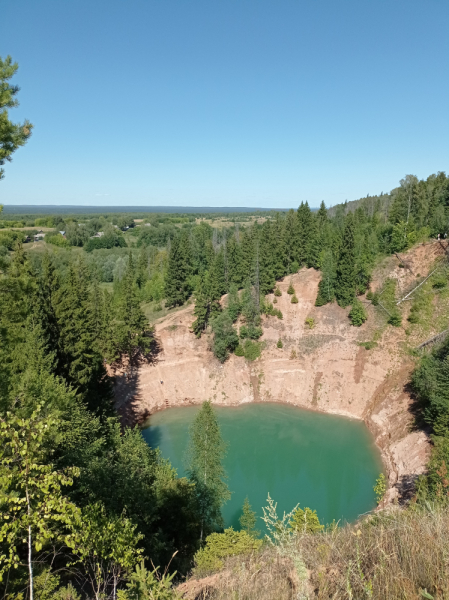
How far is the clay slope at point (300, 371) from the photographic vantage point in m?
34.6

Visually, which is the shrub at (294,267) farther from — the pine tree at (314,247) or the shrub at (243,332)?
the shrub at (243,332)

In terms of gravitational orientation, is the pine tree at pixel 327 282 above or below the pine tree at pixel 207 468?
above

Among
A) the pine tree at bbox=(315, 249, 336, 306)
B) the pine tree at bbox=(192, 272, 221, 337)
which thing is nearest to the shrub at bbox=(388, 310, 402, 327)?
the pine tree at bbox=(315, 249, 336, 306)

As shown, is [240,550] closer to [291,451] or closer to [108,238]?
[291,451]

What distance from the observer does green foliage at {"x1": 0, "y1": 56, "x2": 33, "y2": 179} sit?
24.3 feet

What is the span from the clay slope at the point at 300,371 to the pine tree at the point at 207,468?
1758 centimetres

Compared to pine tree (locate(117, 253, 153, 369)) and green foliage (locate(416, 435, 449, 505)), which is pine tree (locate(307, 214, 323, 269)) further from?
green foliage (locate(416, 435, 449, 505))

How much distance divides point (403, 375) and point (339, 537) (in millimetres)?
32636

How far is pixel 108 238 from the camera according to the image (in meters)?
104

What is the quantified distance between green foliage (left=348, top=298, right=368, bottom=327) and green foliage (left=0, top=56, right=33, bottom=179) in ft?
121

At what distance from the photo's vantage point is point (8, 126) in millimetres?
7715

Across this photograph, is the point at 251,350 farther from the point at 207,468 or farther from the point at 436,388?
the point at 207,468

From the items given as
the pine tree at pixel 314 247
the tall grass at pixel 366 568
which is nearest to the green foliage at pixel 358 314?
the pine tree at pixel 314 247

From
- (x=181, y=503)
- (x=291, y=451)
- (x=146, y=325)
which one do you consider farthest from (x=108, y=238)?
(x=181, y=503)
